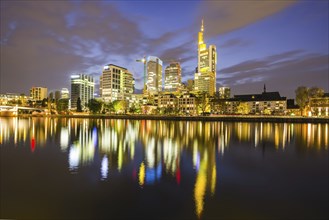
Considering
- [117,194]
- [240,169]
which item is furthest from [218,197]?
[240,169]

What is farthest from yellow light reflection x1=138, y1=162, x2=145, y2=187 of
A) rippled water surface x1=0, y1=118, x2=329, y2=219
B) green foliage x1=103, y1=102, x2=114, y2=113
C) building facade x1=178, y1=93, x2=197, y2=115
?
green foliage x1=103, y1=102, x2=114, y2=113

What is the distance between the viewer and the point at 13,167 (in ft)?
63.5

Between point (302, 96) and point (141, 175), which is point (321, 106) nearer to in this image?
point (302, 96)

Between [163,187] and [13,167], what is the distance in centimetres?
1287

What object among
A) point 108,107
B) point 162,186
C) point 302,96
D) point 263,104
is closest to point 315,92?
point 302,96

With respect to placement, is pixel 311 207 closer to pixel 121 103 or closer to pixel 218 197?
pixel 218 197

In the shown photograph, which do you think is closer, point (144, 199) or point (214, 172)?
point (144, 199)

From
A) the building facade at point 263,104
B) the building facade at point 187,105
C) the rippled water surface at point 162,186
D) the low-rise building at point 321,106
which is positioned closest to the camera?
the rippled water surface at point 162,186

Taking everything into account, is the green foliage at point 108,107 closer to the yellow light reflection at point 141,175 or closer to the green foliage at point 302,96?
the green foliage at point 302,96

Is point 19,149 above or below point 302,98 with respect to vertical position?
below

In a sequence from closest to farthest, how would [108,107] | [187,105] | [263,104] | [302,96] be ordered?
[302,96], [263,104], [187,105], [108,107]

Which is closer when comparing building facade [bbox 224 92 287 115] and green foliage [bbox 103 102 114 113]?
building facade [bbox 224 92 287 115]

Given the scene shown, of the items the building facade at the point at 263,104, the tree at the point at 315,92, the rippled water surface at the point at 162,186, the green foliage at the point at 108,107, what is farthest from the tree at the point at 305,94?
the green foliage at the point at 108,107

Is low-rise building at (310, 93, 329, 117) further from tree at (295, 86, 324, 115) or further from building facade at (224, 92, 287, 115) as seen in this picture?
building facade at (224, 92, 287, 115)
